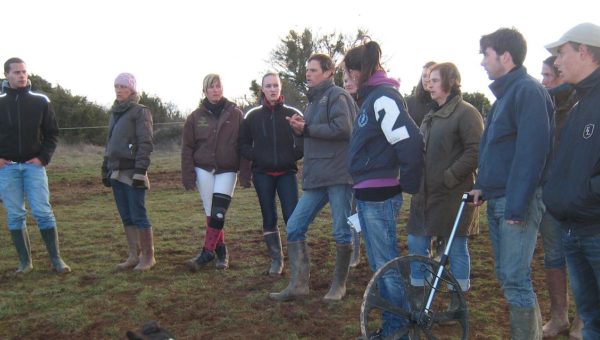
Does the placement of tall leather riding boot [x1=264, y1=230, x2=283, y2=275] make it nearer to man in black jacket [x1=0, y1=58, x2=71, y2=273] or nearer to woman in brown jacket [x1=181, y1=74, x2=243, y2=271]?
woman in brown jacket [x1=181, y1=74, x2=243, y2=271]

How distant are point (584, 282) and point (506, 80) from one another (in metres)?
1.17

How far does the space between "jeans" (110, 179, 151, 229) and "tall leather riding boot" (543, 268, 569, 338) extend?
3.93 meters

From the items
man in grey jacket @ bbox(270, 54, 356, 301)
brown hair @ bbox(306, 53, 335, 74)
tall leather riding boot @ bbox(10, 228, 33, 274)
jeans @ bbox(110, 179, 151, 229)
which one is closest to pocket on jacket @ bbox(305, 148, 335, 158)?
man in grey jacket @ bbox(270, 54, 356, 301)

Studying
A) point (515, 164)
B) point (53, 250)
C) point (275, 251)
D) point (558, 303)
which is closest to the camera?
point (515, 164)

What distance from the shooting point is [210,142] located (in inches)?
232

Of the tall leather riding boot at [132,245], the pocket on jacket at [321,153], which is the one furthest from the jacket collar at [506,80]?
the tall leather riding boot at [132,245]

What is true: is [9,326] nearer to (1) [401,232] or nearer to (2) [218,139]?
(2) [218,139]

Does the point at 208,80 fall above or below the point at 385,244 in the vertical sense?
above

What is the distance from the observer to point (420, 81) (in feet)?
17.3

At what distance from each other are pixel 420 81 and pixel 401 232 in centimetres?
297

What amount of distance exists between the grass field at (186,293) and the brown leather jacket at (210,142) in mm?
1095

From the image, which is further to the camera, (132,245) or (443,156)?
(132,245)

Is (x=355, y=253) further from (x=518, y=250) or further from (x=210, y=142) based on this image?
(x=518, y=250)

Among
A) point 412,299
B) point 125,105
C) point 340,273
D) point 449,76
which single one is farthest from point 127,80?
point 412,299
